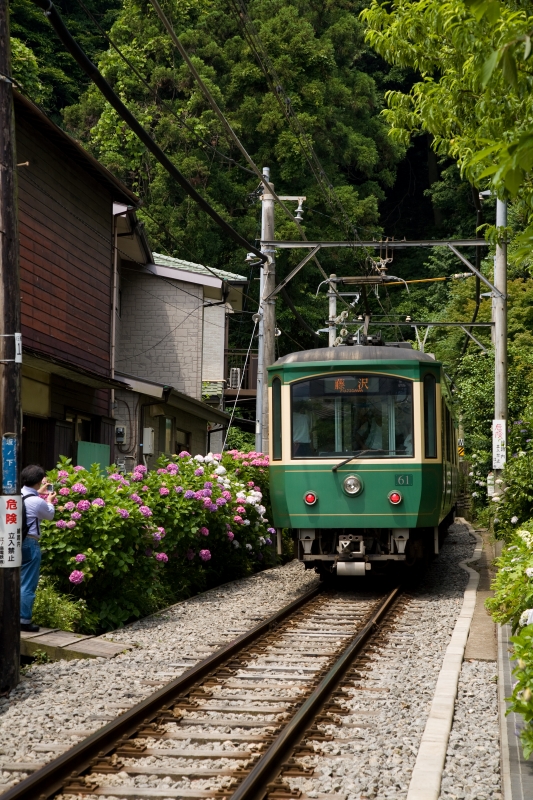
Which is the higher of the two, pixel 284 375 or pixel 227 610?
pixel 284 375

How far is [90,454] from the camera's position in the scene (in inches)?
723

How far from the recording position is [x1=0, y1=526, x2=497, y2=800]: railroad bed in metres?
5.29

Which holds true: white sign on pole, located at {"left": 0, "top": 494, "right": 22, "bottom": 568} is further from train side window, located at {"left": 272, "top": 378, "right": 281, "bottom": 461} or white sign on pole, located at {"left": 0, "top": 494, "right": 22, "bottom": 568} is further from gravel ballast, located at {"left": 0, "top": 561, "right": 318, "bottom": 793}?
train side window, located at {"left": 272, "top": 378, "right": 281, "bottom": 461}

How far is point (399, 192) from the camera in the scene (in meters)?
52.6

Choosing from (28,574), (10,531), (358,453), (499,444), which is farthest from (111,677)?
(499,444)

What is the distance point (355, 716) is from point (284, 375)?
7.05 metres

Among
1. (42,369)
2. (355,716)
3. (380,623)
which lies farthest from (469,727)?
(42,369)

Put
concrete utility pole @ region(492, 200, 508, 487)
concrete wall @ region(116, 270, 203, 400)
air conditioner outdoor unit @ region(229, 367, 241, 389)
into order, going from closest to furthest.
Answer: concrete utility pole @ region(492, 200, 508, 487)
concrete wall @ region(116, 270, 203, 400)
air conditioner outdoor unit @ region(229, 367, 241, 389)

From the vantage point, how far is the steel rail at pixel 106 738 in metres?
5.06

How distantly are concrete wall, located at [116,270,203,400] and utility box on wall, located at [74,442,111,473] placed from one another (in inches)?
273

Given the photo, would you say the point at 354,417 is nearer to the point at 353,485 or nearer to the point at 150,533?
the point at 353,485

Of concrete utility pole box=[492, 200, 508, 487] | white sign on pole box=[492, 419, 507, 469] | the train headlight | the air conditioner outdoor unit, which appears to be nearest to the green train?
the train headlight

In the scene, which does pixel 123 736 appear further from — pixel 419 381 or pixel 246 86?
pixel 246 86

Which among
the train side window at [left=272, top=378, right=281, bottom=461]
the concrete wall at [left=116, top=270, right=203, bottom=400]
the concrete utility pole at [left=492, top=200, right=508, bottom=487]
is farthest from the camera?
the concrete wall at [left=116, top=270, right=203, bottom=400]
